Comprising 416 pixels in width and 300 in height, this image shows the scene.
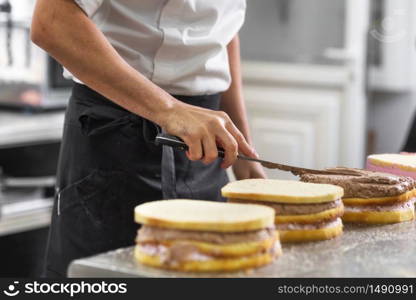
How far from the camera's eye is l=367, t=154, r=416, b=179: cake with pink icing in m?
1.55

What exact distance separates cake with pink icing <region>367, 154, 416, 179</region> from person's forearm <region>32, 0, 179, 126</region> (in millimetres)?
439

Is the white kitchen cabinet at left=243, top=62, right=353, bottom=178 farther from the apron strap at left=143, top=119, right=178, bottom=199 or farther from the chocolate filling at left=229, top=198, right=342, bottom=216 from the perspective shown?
the chocolate filling at left=229, top=198, right=342, bottom=216

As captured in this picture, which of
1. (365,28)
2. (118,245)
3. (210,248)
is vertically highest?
(365,28)

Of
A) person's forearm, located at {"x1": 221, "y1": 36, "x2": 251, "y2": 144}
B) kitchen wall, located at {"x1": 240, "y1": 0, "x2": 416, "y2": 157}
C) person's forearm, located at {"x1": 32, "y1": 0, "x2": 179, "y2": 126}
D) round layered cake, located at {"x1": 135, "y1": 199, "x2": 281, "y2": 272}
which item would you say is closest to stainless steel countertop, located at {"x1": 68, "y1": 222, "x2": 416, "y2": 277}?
round layered cake, located at {"x1": 135, "y1": 199, "x2": 281, "y2": 272}

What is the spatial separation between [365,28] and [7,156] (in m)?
1.62

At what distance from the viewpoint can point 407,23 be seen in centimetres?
374

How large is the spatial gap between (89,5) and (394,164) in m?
0.62

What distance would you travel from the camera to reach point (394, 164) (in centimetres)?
157

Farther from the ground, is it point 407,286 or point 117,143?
point 117,143

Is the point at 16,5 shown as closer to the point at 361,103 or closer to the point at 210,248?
the point at 361,103

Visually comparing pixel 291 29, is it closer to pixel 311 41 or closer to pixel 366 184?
pixel 311 41

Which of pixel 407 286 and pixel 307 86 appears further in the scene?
pixel 307 86

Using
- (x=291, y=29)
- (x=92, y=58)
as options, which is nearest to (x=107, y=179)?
(x=92, y=58)

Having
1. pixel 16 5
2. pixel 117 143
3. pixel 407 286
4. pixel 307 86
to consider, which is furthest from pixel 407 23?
pixel 407 286
